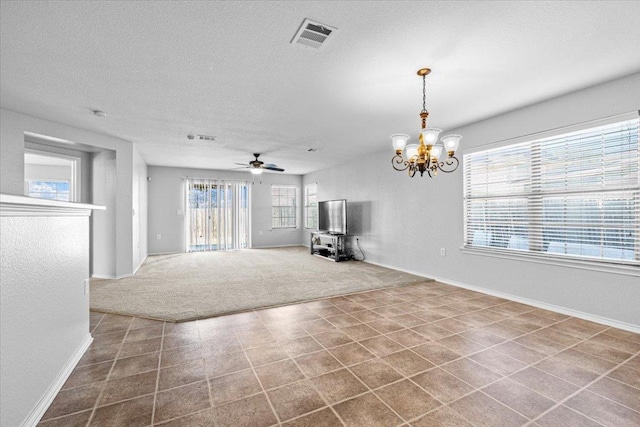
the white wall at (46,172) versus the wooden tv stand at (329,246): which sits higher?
the white wall at (46,172)

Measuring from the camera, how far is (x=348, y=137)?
492 centimetres

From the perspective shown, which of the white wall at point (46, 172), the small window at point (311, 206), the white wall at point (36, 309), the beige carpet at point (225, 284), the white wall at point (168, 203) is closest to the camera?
the white wall at point (36, 309)

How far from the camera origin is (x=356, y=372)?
2.06 metres

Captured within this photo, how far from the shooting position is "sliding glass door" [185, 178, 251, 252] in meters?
8.12

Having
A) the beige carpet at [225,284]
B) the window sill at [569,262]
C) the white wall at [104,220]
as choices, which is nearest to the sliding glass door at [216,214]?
the beige carpet at [225,284]

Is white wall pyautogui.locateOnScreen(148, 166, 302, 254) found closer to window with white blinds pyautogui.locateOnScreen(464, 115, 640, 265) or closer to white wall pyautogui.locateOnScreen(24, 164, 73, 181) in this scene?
white wall pyautogui.locateOnScreen(24, 164, 73, 181)

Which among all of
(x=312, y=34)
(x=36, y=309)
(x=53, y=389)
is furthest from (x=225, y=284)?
(x=312, y=34)

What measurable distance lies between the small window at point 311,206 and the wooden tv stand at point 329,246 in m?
1.12

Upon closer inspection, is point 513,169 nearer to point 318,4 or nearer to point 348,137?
point 348,137

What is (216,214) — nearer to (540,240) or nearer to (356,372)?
(356,372)

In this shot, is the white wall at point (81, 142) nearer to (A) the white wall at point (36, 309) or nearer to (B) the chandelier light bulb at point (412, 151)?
(A) the white wall at point (36, 309)

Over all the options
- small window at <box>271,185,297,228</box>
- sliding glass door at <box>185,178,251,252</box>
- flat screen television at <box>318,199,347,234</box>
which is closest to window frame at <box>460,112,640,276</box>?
flat screen television at <box>318,199,347,234</box>

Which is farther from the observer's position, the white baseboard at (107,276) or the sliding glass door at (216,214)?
the sliding glass door at (216,214)

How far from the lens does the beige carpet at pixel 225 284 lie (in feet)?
11.3
